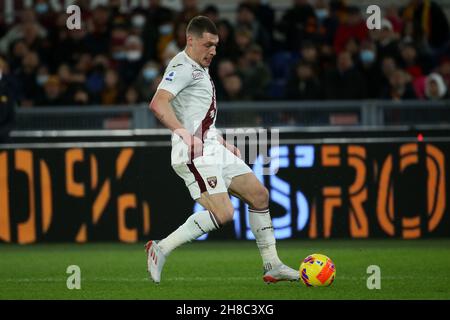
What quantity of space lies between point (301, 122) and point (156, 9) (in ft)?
14.0

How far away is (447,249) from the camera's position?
40.4 feet

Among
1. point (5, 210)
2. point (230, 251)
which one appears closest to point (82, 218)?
point (5, 210)

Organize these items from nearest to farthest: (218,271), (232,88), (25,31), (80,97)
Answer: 1. (218,271)
2. (232,88)
3. (80,97)
4. (25,31)

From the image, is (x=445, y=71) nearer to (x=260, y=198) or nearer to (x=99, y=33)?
(x=99, y=33)

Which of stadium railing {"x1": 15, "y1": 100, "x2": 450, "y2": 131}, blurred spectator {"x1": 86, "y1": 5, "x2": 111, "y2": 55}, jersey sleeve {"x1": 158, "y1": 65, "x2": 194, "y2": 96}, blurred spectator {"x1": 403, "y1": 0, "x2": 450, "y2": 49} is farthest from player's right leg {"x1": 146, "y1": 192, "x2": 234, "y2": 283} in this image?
blurred spectator {"x1": 86, "y1": 5, "x2": 111, "y2": 55}

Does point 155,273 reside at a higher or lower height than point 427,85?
lower

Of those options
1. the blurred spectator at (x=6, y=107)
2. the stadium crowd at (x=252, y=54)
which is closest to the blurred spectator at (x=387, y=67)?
the stadium crowd at (x=252, y=54)

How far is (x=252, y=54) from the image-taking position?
51.5ft

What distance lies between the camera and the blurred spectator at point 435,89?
14.7m

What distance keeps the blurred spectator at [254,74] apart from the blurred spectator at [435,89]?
217cm

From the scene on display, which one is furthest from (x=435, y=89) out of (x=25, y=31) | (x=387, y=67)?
(x=25, y=31)

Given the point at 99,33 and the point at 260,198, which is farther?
the point at 99,33

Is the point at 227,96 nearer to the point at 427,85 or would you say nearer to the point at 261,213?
the point at 427,85

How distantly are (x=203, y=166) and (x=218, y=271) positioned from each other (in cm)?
171
